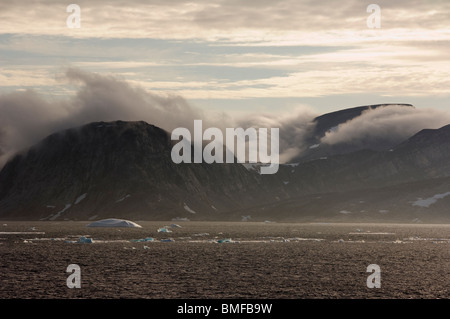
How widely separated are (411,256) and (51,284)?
85854mm

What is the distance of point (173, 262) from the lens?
12256 centimetres

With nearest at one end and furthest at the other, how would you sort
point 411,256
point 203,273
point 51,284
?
point 51,284, point 203,273, point 411,256

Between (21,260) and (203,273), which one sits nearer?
(203,273)

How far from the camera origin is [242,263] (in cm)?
12256
